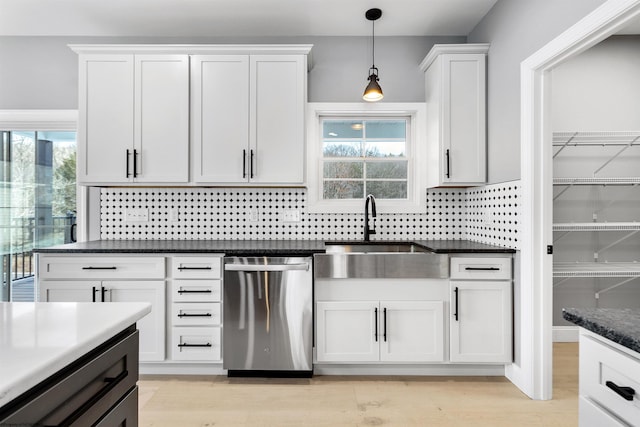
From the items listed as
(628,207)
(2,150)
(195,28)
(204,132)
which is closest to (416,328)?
(204,132)

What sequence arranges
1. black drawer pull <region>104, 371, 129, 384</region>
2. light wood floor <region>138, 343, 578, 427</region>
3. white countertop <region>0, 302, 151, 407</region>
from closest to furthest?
white countertop <region>0, 302, 151, 407</region> < black drawer pull <region>104, 371, 129, 384</region> < light wood floor <region>138, 343, 578, 427</region>

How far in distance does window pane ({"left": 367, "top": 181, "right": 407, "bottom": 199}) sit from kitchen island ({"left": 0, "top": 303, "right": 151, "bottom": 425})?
8.40 feet

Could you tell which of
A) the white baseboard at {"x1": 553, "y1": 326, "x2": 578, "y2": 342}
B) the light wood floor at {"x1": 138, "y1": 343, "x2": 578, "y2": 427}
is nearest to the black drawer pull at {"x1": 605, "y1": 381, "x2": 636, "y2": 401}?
the light wood floor at {"x1": 138, "y1": 343, "x2": 578, "y2": 427}

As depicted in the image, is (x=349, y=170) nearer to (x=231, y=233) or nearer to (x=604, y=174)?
(x=231, y=233)

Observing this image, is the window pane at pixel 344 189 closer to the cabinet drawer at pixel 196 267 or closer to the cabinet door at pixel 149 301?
the cabinet drawer at pixel 196 267

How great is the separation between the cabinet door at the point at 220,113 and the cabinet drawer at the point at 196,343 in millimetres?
1093

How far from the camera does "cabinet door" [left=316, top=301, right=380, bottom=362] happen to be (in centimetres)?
262

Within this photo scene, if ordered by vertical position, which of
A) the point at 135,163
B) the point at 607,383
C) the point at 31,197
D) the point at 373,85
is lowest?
the point at 607,383

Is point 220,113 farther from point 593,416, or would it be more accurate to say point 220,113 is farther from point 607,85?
point 607,85

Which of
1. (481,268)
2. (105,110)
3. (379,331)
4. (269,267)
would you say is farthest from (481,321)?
(105,110)

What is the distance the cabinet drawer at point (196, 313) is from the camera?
2643 millimetres

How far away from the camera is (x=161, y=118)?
294 cm

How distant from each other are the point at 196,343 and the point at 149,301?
429mm

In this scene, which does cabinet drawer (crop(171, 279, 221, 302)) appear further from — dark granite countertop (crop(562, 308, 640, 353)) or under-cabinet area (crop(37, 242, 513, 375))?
dark granite countertop (crop(562, 308, 640, 353))
